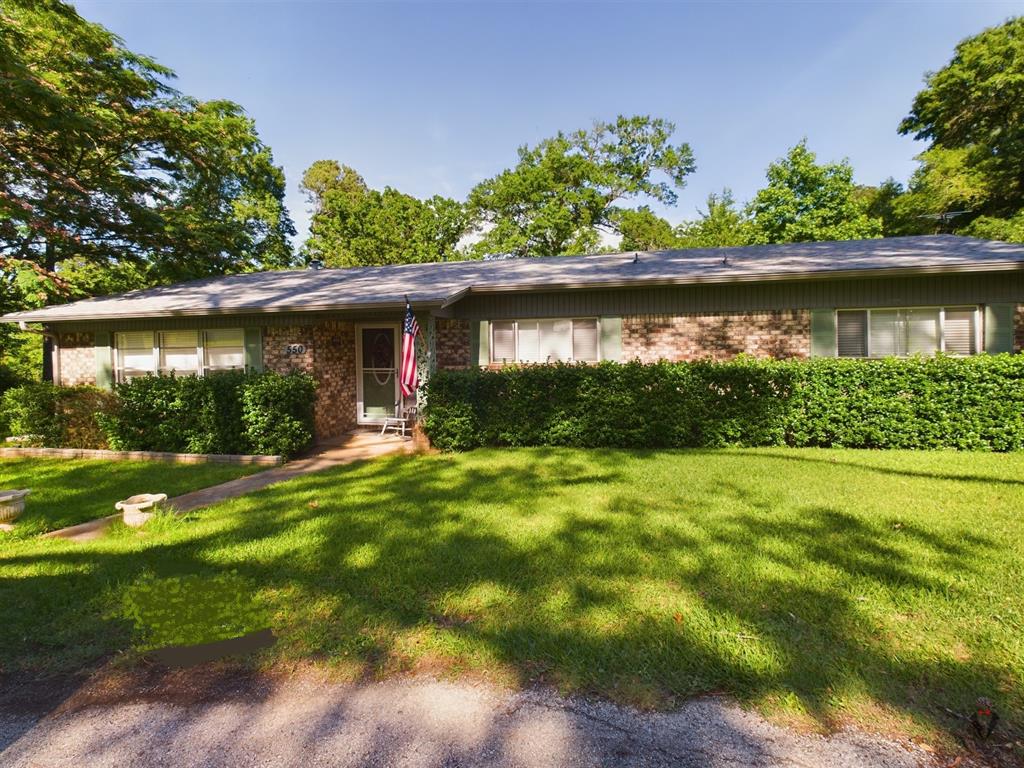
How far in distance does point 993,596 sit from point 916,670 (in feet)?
4.00

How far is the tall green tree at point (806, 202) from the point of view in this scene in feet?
83.3

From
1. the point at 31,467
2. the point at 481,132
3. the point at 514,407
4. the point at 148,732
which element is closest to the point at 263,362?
the point at 31,467

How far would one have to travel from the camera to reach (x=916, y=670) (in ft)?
8.03

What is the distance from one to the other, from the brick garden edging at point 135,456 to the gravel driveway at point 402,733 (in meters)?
6.19

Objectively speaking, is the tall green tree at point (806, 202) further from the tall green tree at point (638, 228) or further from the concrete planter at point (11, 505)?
the concrete planter at point (11, 505)

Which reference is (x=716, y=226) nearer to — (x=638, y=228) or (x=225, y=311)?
(x=638, y=228)

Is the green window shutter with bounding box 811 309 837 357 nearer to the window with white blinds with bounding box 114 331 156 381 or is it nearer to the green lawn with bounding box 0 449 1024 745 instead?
the green lawn with bounding box 0 449 1024 745

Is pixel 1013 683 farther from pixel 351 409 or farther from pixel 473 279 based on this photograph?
pixel 351 409

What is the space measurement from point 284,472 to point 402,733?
6.13m

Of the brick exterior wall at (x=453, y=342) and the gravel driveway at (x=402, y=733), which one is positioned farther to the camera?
the brick exterior wall at (x=453, y=342)

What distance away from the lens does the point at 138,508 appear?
5105 millimetres

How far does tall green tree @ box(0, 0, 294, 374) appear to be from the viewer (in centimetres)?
1159

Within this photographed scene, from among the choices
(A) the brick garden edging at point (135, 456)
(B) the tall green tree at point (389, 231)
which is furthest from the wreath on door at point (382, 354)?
(B) the tall green tree at point (389, 231)

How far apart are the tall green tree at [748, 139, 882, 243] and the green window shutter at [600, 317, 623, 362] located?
1984 centimetres
